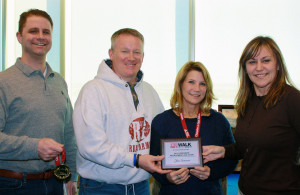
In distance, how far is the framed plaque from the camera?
205 cm

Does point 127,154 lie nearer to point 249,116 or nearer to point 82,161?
point 82,161

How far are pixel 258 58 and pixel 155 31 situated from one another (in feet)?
10.2

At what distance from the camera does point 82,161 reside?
204 centimetres

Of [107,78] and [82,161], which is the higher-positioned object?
[107,78]

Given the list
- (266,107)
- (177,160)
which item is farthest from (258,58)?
(177,160)

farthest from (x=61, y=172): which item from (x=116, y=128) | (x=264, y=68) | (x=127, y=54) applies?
(x=264, y=68)

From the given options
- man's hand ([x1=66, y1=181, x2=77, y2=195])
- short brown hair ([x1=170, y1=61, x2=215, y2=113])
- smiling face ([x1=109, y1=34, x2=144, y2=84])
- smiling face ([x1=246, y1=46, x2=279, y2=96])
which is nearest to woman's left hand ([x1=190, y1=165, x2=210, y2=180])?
short brown hair ([x1=170, y1=61, x2=215, y2=113])

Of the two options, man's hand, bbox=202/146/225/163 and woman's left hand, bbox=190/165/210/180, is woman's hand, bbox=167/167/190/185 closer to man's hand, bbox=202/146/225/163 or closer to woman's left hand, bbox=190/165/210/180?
woman's left hand, bbox=190/165/210/180

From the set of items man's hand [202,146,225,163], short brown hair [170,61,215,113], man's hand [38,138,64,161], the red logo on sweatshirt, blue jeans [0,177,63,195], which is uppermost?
short brown hair [170,61,215,113]

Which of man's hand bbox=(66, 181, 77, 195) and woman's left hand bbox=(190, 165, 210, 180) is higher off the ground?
woman's left hand bbox=(190, 165, 210, 180)

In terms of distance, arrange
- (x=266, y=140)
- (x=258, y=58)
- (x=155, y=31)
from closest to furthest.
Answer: (x=266, y=140), (x=258, y=58), (x=155, y=31)

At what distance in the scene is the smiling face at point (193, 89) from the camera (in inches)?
90.0

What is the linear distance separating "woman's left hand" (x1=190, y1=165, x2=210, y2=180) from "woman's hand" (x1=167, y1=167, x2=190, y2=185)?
0.07 meters

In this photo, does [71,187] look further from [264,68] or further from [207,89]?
[264,68]
